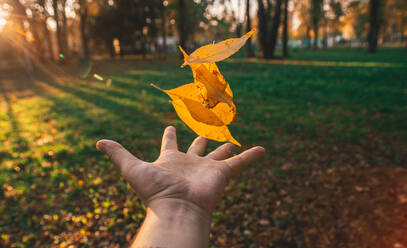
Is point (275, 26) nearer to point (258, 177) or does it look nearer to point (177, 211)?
point (258, 177)

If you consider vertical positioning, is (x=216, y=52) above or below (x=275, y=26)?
below

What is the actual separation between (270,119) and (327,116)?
1.19 metres

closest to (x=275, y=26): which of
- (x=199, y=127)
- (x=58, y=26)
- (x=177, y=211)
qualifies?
(x=58, y=26)

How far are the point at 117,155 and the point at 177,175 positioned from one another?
38 cm

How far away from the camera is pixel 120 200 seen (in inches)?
126

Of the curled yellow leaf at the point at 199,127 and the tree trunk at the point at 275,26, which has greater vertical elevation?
the tree trunk at the point at 275,26

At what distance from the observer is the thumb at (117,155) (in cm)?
145

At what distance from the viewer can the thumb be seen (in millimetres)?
1445

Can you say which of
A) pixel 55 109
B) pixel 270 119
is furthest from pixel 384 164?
pixel 55 109

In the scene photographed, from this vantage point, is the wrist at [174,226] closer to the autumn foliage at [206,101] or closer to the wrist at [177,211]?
the wrist at [177,211]

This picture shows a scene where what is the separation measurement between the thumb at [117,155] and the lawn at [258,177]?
1.61m

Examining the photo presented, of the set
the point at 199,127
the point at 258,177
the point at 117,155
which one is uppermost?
the point at 199,127

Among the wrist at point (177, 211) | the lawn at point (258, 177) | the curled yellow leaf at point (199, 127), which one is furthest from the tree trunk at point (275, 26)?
the wrist at point (177, 211)

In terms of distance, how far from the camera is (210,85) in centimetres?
131
